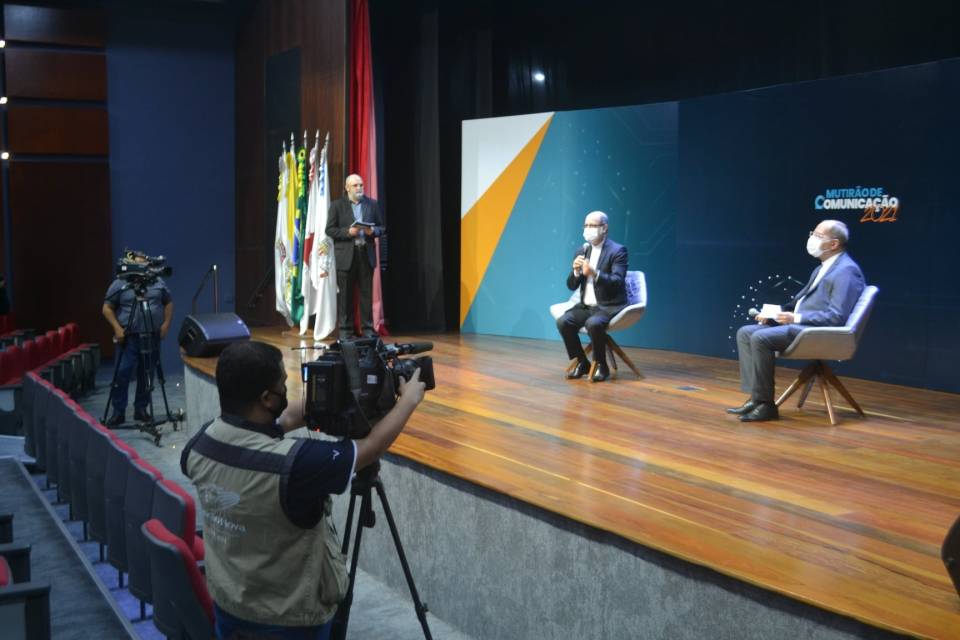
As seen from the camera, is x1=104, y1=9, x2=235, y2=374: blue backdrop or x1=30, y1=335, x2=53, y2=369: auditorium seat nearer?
x1=30, y1=335, x2=53, y2=369: auditorium seat

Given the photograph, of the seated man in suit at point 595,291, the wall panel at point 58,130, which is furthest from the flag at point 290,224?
the seated man in suit at point 595,291

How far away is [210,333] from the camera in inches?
302

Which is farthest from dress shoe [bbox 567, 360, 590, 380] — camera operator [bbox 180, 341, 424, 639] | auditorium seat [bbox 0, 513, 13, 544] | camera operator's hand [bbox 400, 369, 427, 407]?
camera operator [bbox 180, 341, 424, 639]

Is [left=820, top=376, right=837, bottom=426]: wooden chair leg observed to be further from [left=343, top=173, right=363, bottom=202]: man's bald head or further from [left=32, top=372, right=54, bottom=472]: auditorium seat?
[left=343, top=173, right=363, bottom=202]: man's bald head

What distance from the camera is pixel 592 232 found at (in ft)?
22.9

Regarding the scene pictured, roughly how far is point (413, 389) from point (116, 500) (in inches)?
69.5

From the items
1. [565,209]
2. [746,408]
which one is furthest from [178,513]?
[565,209]

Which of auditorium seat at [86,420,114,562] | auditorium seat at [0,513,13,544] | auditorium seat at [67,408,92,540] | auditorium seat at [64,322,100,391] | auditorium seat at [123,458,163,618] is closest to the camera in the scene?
auditorium seat at [123,458,163,618]

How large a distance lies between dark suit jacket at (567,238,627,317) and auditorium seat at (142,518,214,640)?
14.9 ft

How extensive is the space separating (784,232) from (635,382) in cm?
172

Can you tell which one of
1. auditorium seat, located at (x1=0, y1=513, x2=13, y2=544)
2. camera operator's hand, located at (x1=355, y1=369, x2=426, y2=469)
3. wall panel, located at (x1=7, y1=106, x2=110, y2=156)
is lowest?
auditorium seat, located at (x1=0, y1=513, x2=13, y2=544)

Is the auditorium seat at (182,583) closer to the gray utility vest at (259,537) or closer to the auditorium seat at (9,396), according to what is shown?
the gray utility vest at (259,537)

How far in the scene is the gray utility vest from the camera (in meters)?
2.28

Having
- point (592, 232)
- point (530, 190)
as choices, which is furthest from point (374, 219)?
point (592, 232)
